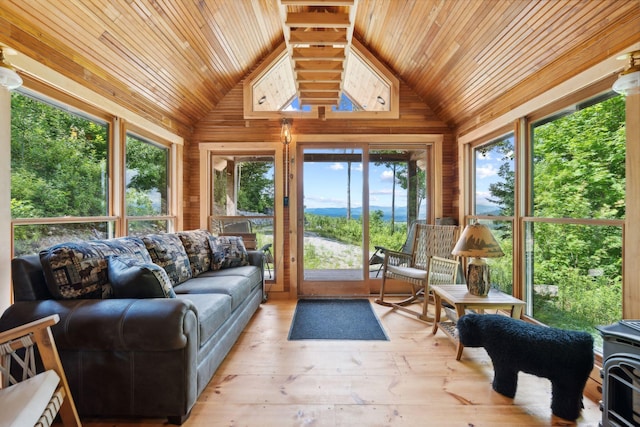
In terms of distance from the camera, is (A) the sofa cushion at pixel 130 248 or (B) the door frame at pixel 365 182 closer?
(A) the sofa cushion at pixel 130 248

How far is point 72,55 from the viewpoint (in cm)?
213

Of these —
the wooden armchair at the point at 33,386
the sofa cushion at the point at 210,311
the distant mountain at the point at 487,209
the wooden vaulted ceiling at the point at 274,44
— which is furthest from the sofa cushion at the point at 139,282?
the distant mountain at the point at 487,209

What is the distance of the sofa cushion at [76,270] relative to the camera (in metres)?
1.65

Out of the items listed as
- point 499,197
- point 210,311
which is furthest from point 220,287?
point 499,197

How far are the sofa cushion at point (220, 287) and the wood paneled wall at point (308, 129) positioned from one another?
1.27m

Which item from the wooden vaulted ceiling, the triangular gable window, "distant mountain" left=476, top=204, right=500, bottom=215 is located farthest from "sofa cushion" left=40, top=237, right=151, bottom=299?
"distant mountain" left=476, top=204, right=500, bottom=215

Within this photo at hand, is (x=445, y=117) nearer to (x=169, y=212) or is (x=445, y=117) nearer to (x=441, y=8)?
(x=441, y=8)

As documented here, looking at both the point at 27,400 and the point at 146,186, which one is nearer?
the point at 27,400

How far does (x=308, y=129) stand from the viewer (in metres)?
3.87

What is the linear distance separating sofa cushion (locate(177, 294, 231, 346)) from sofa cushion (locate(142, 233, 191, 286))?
0.34 meters

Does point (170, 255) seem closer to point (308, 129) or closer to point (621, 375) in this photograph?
point (308, 129)

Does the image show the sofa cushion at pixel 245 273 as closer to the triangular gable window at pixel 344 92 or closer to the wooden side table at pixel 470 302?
the wooden side table at pixel 470 302

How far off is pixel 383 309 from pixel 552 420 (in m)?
1.88

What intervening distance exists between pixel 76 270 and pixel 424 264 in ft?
10.9
